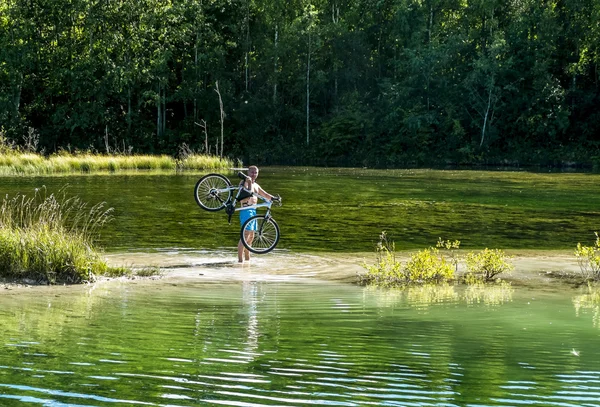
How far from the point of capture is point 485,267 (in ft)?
50.0

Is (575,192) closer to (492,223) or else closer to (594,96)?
(492,223)

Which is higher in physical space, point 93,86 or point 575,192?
point 93,86

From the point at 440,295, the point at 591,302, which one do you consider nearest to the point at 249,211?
the point at 440,295

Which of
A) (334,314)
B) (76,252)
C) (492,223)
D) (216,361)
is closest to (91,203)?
(492,223)

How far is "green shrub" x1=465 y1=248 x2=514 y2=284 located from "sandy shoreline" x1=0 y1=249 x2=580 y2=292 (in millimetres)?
285

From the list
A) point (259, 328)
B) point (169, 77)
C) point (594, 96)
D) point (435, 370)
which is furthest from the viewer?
point (169, 77)

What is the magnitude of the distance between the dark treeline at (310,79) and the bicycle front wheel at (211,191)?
52.0 m

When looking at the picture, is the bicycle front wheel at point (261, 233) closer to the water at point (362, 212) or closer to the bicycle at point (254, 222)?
the bicycle at point (254, 222)

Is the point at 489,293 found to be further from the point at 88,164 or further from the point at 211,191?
the point at 88,164

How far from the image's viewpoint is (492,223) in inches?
1032

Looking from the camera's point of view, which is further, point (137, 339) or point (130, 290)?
point (130, 290)

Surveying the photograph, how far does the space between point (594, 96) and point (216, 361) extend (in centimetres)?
7051

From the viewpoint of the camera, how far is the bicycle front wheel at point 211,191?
1850 cm

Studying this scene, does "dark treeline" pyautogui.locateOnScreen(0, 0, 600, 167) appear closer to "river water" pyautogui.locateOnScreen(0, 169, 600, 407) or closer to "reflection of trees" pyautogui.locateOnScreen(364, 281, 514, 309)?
"river water" pyautogui.locateOnScreen(0, 169, 600, 407)
